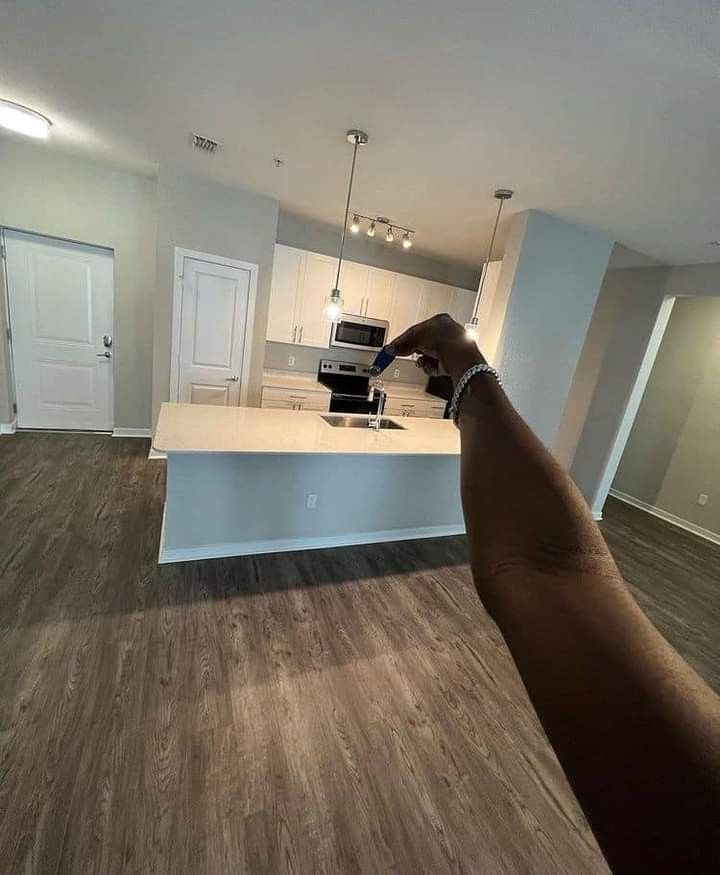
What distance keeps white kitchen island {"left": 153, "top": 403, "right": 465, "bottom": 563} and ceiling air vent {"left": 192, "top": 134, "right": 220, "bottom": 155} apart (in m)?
1.70

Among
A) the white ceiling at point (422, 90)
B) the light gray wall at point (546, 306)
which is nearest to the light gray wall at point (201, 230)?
the white ceiling at point (422, 90)

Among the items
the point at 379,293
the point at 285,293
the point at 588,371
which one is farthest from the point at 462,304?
the point at 285,293

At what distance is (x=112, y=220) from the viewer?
366cm

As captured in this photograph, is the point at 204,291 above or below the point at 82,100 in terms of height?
below

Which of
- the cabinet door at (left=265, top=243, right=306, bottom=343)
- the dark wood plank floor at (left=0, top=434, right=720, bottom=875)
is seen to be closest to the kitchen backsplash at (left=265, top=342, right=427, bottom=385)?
the cabinet door at (left=265, top=243, right=306, bottom=343)

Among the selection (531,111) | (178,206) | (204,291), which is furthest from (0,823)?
(178,206)

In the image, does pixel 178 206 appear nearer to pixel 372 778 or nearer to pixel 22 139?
pixel 22 139

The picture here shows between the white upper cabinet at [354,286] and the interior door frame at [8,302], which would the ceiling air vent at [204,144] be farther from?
the white upper cabinet at [354,286]

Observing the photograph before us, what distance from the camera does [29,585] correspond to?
2084mm

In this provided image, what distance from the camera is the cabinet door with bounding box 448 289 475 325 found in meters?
4.90

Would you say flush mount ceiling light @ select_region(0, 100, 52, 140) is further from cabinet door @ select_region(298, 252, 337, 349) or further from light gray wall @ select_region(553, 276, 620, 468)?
light gray wall @ select_region(553, 276, 620, 468)

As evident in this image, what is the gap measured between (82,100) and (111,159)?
122 cm

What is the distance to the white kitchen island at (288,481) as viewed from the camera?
2.35 meters

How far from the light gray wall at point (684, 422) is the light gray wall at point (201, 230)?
4.60 meters
